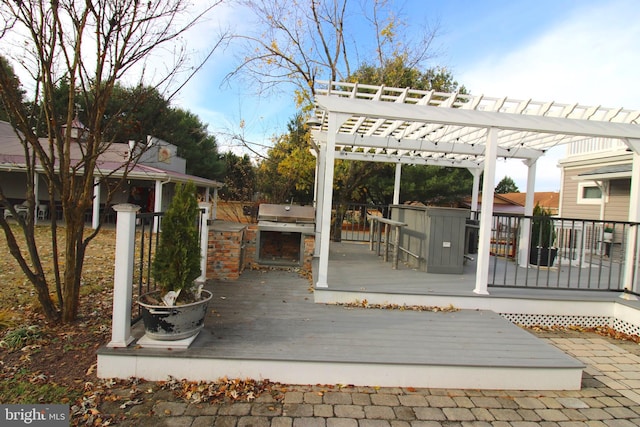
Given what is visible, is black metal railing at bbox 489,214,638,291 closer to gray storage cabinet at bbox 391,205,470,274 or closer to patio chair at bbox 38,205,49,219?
gray storage cabinet at bbox 391,205,470,274

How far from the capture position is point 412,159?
306 inches

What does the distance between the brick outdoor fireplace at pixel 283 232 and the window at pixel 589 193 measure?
31.4ft

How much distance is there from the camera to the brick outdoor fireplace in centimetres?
579

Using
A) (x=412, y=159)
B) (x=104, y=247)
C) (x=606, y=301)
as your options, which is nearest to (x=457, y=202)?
(x=412, y=159)

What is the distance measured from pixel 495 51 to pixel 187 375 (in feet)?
30.5

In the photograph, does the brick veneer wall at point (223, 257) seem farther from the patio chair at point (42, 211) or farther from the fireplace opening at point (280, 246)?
the patio chair at point (42, 211)

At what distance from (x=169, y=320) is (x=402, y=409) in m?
1.74

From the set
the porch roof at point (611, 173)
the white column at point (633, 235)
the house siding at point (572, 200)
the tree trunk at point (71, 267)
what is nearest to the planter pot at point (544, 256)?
the white column at point (633, 235)

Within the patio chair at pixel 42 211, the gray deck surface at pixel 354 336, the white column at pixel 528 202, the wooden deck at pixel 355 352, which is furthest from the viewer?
the patio chair at pixel 42 211

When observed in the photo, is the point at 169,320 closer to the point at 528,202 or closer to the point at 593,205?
the point at 528,202

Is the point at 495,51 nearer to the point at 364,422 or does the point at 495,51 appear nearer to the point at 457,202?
the point at 364,422

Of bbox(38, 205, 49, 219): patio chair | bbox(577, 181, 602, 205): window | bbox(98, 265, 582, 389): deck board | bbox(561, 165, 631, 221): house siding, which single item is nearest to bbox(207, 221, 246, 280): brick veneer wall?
bbox(98, 265, 582, 389): deck board

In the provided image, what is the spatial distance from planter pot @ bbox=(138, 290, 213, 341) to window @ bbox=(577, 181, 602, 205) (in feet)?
40.2

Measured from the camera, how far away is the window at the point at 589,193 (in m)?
10.9
